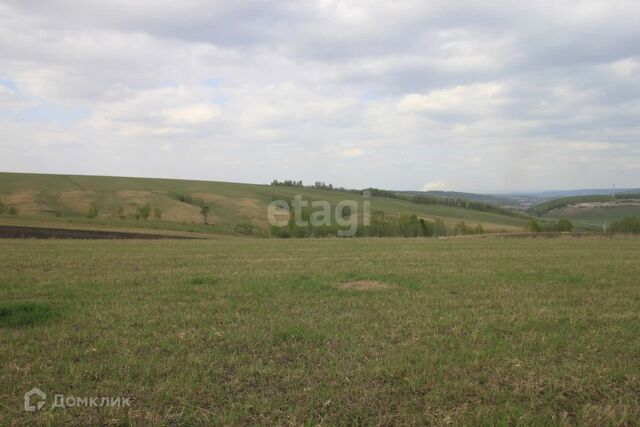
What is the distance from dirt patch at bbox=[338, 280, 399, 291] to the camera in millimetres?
12711

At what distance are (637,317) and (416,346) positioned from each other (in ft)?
17.6

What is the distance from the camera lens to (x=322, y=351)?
7.33 m

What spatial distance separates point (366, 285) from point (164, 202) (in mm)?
93144

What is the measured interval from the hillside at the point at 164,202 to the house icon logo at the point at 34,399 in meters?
56.5

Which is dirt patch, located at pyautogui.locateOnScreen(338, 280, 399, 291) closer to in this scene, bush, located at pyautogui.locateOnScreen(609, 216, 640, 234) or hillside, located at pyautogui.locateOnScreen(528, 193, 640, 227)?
bush, located at pyautogui.locateOnScreen(609, 216, 640, 234)

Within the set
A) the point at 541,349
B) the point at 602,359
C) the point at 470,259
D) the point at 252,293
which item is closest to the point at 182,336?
the point at 252,293

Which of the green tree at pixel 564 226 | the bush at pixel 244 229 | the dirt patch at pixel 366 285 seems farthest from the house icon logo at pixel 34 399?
the green tree at pixel 564 226

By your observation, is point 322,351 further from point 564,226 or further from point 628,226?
point 564,226

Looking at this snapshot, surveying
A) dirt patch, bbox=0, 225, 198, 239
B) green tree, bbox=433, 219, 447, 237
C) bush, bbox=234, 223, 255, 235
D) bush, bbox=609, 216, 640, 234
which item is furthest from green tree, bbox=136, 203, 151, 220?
bush, bbox=609, 216, 640, 234

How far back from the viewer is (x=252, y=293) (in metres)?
11.8

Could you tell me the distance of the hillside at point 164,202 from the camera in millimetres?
77938

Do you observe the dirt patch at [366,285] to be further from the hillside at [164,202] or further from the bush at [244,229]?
the bush at [244,229]

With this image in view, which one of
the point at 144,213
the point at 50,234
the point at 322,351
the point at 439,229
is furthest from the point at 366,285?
the point at 144,213

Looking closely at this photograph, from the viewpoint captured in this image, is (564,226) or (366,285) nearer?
(366,285)
